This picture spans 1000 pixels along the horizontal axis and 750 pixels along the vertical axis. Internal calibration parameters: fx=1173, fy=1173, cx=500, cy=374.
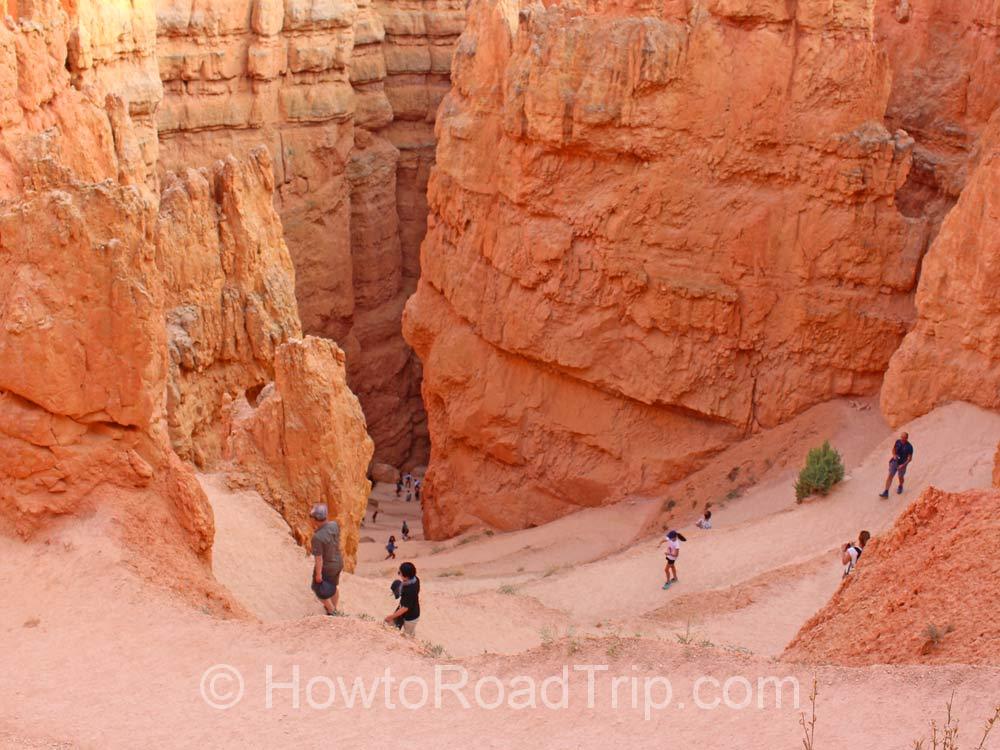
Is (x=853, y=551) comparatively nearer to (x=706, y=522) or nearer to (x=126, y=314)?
(x=706, y=522)

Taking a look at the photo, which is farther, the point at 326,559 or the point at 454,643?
the point at 454,643

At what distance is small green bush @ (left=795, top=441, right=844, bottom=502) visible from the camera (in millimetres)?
17516

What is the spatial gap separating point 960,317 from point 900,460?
3.00 metres

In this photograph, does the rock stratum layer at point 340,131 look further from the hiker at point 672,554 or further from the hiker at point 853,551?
the hiker at point 853,551

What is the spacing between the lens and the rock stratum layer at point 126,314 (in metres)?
11.2

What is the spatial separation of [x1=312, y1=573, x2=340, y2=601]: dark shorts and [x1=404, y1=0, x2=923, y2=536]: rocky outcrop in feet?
37.4

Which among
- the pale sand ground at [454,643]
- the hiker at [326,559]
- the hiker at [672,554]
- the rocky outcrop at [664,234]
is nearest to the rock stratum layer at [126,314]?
the pale sand ground at [454,643]

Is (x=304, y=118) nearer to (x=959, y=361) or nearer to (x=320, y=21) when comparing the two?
(x=320, y=21)

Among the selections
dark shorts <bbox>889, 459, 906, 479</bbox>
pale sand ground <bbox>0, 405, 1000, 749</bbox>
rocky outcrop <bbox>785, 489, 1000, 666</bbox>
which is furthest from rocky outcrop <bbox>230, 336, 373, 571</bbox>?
dark shorts <bbox>889, 459, 906, 479</bbox>

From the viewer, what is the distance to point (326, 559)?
11977 millimetres

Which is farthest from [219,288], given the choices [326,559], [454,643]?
[454,643]

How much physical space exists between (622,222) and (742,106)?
301 cm

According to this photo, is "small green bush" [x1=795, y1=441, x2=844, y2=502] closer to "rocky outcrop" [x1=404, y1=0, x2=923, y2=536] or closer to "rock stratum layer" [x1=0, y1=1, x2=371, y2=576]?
"rocky outcrop" [x1=404, y1=0, x2=923, y2=536]

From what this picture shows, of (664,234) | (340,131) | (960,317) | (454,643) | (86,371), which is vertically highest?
(340,131)
